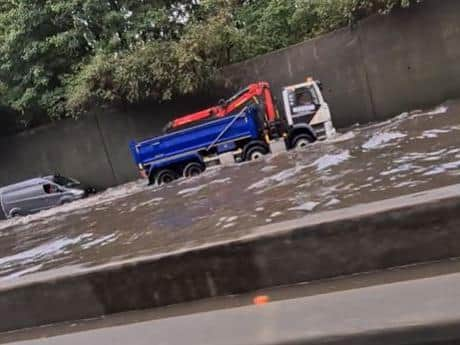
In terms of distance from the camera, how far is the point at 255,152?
16.3 m

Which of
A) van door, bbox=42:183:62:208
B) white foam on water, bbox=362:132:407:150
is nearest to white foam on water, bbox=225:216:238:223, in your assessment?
white foam on water, bbox=362:132:407:150

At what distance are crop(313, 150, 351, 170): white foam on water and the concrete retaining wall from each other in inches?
288

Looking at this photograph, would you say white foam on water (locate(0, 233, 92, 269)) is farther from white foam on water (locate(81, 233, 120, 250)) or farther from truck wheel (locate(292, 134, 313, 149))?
truck wheel (locate(292, 134, 313, 149))

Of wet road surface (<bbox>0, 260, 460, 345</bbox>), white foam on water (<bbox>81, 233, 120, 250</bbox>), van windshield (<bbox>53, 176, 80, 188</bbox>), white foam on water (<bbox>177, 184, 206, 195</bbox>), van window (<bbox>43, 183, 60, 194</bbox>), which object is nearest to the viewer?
wet road surface (<bbox>0, 260, 460, 345</bbox>)

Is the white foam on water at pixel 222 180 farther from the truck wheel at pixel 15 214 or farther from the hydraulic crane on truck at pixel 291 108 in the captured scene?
the truck wheel at pixel 15 214

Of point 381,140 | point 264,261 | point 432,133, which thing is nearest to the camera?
point 264,261

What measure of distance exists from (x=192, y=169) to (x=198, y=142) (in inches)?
34.7

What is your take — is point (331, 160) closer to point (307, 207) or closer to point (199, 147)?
point (307, 207)

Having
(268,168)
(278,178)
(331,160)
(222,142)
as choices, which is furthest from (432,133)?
(222,142)

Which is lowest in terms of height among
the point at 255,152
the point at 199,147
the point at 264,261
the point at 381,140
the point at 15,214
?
the point at 15,214

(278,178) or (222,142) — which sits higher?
(222,142)

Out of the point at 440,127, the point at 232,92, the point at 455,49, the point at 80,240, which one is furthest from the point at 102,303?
the point at 232,92

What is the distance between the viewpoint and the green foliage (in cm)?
1933

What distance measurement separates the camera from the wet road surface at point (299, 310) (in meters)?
3.21
